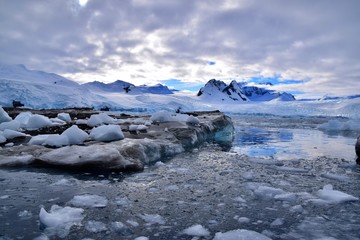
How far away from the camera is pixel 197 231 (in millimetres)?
2416

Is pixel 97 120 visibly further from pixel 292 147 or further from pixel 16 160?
pixel 292 147

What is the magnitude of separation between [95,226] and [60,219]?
0.33 m

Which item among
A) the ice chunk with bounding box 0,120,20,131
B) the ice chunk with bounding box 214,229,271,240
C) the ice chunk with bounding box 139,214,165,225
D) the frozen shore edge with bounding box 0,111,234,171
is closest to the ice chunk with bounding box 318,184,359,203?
the ice chunk with bounding box 214,229,271,240

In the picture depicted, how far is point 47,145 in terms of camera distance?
5.77m

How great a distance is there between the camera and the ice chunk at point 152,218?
8.59 ft

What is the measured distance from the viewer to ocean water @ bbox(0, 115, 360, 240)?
2.43m

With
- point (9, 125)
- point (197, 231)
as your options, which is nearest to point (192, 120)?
point (9, 125)

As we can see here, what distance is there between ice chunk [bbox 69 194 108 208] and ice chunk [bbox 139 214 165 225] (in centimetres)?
54

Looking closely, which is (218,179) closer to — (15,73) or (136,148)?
(136,148)

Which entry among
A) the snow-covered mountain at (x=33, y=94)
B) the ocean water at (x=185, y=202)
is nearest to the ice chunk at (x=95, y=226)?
the ocean water at (x=185, y=202)

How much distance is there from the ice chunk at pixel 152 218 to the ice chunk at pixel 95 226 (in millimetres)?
394

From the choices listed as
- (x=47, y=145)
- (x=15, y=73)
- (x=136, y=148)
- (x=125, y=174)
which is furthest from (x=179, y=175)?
(x=15, y=73)

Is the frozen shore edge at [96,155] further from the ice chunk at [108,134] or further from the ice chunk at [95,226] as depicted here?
the ice chunk at [95,226]

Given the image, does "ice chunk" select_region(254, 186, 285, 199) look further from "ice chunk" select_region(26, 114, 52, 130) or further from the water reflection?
"ice chunk" select_region(26, 114, 52, 130)
